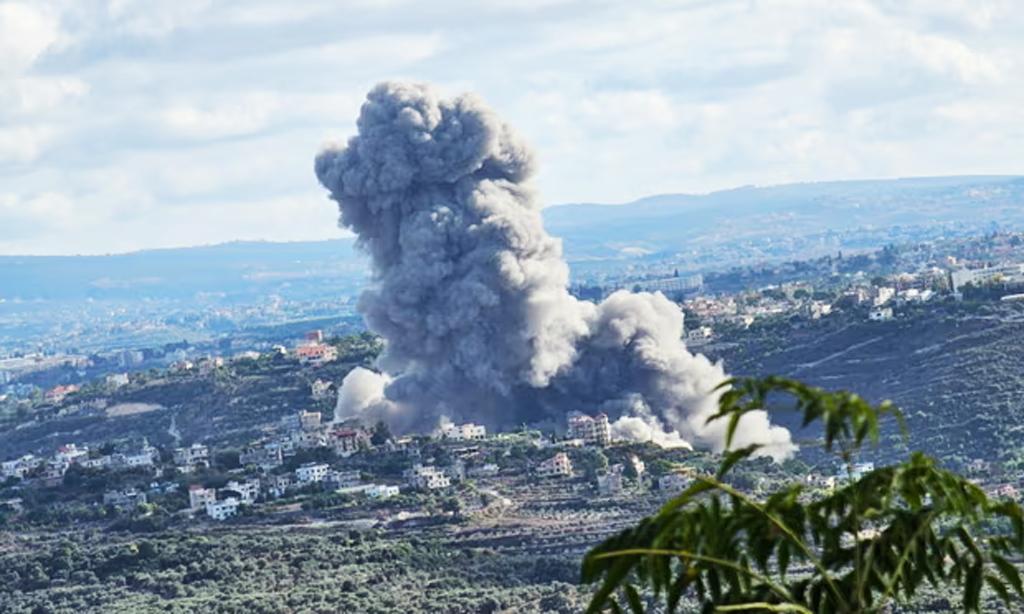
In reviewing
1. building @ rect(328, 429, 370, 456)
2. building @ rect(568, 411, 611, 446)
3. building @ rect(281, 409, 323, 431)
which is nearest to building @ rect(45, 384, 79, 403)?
building @ rect(281, 409, 323, 431)

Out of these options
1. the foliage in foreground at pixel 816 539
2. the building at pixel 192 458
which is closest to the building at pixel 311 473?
A: the building at pixel 192 458

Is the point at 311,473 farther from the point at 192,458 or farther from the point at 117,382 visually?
the point at 117,382

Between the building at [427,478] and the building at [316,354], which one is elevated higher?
the building at [316,354]

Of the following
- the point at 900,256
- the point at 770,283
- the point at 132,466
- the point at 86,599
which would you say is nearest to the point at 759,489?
the point at 86,599

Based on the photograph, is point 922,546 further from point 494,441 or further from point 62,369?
point 62,369

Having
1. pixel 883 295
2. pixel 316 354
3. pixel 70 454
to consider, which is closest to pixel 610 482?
pixel 70 454

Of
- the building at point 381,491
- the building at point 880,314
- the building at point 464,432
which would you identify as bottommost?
the building at point 381,491

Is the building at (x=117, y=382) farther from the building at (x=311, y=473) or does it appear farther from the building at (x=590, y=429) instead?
the building at (x=311, y=473)
